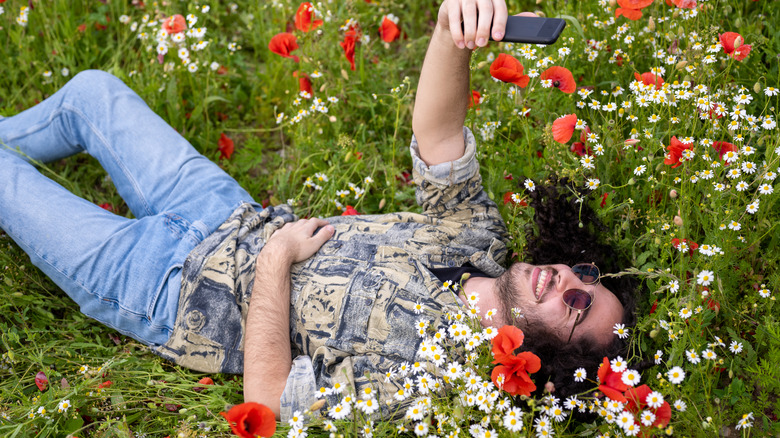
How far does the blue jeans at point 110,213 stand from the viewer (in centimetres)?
299

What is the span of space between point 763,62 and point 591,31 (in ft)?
3.13

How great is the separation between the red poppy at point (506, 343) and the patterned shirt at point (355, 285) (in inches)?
18.0

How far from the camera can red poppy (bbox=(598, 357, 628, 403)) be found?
6.87 feet

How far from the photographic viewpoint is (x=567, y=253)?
9.93 ft

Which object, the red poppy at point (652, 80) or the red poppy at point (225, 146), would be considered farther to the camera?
the red poppy at point (225, 146)

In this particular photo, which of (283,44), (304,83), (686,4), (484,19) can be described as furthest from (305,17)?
(686,4)

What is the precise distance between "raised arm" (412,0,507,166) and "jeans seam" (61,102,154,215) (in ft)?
5.19

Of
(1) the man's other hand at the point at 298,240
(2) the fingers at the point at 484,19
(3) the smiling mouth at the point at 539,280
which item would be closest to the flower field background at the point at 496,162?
(3) the smiling mouth at the point at 539,280

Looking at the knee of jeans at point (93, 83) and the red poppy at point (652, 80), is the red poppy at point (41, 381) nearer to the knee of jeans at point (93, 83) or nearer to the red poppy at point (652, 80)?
the knee of jeans at point (93, 83)

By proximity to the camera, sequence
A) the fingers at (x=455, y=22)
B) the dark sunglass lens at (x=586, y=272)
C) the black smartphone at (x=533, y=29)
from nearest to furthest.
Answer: the black smartphone at (x=533, y=29)
the fingers at (x=455, y=22)
the dark sunglass lens at (x=586, y=272)

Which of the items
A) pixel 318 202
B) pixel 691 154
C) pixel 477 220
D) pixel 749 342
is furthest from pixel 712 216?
pixel 318 202

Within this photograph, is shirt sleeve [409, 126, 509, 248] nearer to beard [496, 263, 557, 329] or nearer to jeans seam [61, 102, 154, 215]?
beard [496, 263, 557, 329]

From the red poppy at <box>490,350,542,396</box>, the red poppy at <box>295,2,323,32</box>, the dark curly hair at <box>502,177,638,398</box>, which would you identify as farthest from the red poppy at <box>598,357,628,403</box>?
the red poppy at <box>295,2,323,32</box>

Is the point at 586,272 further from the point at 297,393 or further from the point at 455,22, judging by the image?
the point at 297,393
